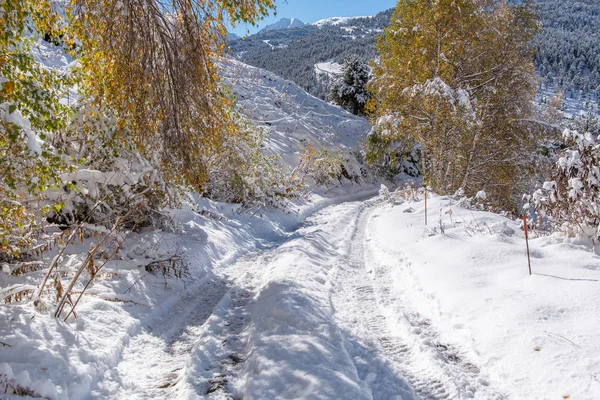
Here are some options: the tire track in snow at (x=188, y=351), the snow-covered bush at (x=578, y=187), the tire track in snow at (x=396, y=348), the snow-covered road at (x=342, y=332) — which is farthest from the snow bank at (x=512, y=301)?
the tire track in snow at (x=188, y=351)

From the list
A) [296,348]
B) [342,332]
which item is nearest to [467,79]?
[342,332]

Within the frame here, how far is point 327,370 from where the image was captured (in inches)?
139

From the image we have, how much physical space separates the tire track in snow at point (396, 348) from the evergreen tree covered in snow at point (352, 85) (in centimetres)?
3516

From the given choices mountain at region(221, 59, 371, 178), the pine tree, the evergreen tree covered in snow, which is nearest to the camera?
the pine tree

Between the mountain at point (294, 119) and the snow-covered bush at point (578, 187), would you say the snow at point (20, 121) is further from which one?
the mountain at point (294, 119)

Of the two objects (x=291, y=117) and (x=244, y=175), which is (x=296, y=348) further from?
(x=291, y=117)

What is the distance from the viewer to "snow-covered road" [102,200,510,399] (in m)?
3.47

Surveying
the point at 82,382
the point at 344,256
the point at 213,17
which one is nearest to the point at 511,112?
the point at 344,256

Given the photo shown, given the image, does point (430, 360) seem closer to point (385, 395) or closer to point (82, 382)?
point (385, 395)

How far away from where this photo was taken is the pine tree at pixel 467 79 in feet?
44.3

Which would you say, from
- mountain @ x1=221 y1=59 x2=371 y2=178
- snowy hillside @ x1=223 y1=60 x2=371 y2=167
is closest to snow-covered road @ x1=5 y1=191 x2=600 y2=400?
mountain @ x1=221 y1=59 x2=371 y2=178

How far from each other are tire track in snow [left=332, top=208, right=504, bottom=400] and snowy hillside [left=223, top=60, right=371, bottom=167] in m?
19.1

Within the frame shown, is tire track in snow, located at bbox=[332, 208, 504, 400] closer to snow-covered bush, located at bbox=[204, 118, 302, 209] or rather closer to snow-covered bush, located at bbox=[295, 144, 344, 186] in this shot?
snow-covered bush, located at bbox=[204, 118, 302, 209]

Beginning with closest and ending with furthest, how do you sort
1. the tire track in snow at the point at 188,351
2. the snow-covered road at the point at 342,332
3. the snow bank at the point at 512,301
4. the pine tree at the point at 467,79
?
the snow bank at the point at 512,301, the snow-covered road at the point at 342,332, the tire track in snow at the point at 188,351, the pine tree at the point at 467,79
